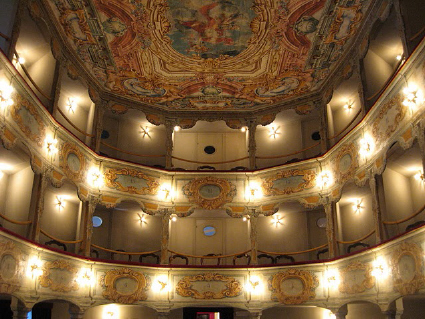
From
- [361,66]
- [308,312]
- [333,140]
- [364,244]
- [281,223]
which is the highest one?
[361,66]

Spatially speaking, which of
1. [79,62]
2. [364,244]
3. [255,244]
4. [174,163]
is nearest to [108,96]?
[79,62]

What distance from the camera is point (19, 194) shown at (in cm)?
1434

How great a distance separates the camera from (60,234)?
53.0ft

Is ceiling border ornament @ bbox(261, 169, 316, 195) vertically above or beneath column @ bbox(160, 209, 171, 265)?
above

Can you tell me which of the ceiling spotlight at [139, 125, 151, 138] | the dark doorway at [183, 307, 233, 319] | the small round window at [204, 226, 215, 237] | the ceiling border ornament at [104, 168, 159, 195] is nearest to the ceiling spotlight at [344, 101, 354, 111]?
the small round window at [204, 226, 215, 237]

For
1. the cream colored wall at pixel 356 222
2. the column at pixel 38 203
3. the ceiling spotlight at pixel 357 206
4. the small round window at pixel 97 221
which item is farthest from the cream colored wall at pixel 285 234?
the column at pixel 38 203

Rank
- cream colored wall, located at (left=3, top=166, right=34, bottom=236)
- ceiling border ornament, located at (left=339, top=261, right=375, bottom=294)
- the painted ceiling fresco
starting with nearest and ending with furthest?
ceiling border ornament, located at (left=339, top=261, right=375, bottom=294), the painted ceiling fresco, cream colored wall, located at (left=3, top=166, right=34, bottom=236)

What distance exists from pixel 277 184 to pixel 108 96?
309 inches

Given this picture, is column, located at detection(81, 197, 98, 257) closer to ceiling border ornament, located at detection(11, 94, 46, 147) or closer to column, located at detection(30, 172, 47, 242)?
column, located at detection(30, 172, 47, 242)

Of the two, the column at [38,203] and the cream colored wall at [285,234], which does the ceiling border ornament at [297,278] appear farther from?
the column at [38,203]

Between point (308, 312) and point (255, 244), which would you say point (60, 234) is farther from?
point (308, 312)

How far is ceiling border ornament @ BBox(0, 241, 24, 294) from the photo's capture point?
34.4 ft

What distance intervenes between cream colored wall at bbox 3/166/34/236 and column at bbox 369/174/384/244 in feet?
36.1

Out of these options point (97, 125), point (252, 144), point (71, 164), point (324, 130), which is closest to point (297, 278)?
point (324, 130)
